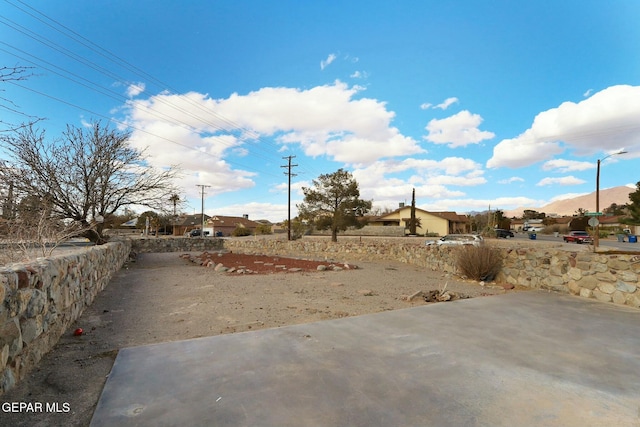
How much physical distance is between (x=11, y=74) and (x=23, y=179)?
9.24m

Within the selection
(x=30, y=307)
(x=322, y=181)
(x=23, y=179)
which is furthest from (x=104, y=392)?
(x=322, y=181)

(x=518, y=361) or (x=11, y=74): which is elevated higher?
(x=11, y=74)

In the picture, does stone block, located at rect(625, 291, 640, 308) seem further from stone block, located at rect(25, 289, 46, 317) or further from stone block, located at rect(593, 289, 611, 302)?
stone block, located at rect(25, 289, 46, 317)

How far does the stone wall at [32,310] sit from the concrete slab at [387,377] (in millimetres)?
810

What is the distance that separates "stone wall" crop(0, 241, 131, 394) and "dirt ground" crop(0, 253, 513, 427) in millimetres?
165

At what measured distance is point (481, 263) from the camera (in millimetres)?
10125

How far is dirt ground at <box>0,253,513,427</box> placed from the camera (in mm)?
3041

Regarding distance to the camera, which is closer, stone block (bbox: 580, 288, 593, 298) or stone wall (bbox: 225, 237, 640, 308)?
stone wall (bbox: 225, 237, 640, 308)

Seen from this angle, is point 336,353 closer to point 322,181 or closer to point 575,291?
point 575,291

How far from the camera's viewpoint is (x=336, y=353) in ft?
12.8

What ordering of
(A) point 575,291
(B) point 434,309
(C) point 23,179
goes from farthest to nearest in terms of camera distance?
(C) point 23,179
(A) point 575,291
(B) point 434,309

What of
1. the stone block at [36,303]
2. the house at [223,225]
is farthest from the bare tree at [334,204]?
the house at [223,225]

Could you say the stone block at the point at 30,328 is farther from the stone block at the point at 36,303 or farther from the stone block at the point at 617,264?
the stone block at the point at 617,264

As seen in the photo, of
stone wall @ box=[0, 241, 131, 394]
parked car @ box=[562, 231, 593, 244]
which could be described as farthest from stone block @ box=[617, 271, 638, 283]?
parked car @ box=[562, 231, 593, 244]
